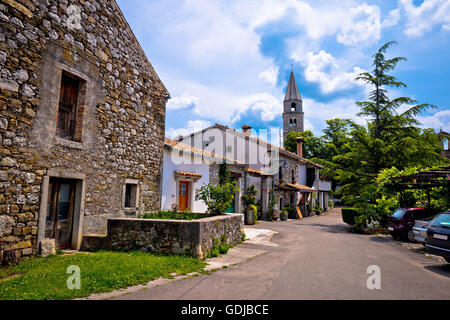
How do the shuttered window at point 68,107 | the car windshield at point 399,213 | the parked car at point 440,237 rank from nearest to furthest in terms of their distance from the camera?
the parked car at point 440,237
the shuttered window at point 68,107
the car windshield at point 399,213

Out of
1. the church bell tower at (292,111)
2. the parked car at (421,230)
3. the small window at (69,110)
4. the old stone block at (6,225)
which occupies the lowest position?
the parked car at (421,230)

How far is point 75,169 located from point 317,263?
6.72m

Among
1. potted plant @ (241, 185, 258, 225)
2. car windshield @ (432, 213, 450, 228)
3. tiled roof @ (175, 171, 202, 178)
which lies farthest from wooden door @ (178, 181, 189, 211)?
car windshield @ (432, 213, 450, 228)

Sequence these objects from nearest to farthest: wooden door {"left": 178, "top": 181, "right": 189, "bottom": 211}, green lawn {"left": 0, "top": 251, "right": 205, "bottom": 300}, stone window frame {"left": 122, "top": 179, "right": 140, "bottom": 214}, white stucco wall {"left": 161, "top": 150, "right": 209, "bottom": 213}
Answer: green lawn {"left": 0, "top": 251, "right": 205, "bottom": 300}, stone window frame {"left": 122, "top": 179, "right": 140, "bottom": 214}, white stucco wall {"left": 161, "top": 150, "right": 209, "bottom": 213}, wooden door {"left": 178, "top": 181, "right": 189, "bottom": 211}

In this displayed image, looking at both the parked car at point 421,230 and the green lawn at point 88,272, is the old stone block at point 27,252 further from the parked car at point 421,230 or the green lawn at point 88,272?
the parked car at point 421,230

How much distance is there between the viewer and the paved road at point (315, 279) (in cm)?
442

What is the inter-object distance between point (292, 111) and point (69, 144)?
49362 mm

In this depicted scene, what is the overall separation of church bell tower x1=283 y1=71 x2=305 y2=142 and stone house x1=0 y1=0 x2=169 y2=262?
142 feet

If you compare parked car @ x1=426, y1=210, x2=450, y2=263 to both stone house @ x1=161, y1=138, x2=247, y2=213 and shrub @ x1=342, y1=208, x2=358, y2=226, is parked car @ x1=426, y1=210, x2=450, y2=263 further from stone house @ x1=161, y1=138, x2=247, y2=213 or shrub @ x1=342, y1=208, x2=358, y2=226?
shrub @ x1=342, y1=208, x2=358, y2=226

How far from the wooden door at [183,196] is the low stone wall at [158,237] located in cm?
545

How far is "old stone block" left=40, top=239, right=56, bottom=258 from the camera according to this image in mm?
6087

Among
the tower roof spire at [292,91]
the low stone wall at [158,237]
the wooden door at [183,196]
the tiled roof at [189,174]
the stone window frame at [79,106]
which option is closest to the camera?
the low stone wall at [158,237]

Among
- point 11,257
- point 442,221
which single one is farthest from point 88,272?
point 442,221

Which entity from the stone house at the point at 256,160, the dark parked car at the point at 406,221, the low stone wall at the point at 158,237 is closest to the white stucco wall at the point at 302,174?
the stone house at the point at 256,160
